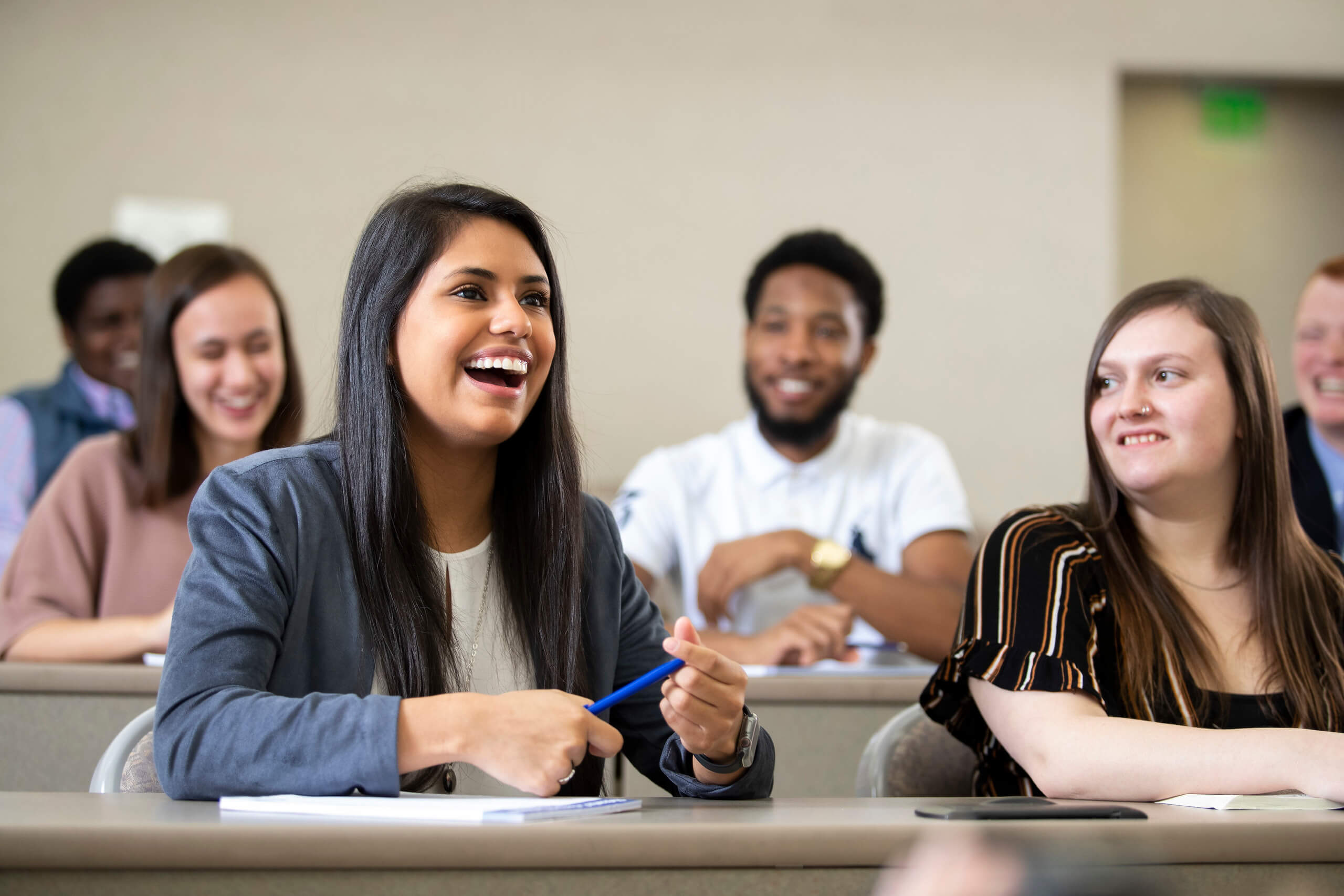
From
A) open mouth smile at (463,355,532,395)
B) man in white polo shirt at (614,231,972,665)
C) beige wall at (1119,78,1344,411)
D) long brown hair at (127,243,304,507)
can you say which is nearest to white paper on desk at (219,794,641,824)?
open mouth smile at (463,355,532,395)

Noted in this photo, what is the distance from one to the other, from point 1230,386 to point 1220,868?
2.82 ft

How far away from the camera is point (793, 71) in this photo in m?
4.35

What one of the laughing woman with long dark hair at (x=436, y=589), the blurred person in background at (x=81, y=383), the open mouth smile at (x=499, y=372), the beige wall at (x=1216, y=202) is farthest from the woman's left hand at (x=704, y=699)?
the beige wall at (x=1216, y=202)

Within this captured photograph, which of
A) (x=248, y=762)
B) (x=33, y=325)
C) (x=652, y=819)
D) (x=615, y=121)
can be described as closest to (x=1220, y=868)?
(x=652, y=819)

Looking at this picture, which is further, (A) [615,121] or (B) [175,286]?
(A) [615,121]

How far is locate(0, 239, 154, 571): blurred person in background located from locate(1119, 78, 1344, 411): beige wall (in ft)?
11.4

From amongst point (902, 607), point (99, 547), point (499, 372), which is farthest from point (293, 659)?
point (902, 607)

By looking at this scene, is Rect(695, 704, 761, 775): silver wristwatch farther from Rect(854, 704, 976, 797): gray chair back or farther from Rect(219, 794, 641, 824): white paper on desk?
Rect(854, 704, 976, 797): gray chair back

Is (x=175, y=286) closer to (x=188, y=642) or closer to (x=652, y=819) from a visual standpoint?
(x=188, y=642)

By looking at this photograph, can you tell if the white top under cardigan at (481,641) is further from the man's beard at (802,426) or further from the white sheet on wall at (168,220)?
the white sheet on wall at (168,220)

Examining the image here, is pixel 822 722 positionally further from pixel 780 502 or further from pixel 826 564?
pixel 780 502

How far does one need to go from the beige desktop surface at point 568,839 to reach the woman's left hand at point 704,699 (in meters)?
0.17

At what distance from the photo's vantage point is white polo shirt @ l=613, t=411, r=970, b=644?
307 centimetres

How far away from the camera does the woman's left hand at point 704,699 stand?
112 centimetres
